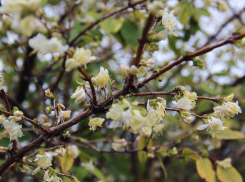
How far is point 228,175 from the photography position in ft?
4.98

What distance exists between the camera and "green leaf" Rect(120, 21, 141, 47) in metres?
1.83

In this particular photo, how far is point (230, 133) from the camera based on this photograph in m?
1.65

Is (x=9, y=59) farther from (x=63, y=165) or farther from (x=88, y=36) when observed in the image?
(x=63, y=165)

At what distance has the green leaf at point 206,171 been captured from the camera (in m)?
1.44

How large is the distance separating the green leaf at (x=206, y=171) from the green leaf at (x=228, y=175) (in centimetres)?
10

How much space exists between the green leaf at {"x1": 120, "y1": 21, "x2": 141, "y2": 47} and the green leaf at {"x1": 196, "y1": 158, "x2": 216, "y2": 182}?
110cm

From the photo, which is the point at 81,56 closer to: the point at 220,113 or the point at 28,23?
the point at 28,23

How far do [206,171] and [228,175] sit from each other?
186mm

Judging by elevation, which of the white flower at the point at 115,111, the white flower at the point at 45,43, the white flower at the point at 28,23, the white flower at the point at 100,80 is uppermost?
the white flower at the point at 28,23

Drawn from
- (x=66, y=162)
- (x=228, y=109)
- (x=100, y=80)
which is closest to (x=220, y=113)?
(x=228, y=109)

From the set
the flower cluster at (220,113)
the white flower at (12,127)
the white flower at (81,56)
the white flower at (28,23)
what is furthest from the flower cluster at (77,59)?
the flower cluster at (220,113)

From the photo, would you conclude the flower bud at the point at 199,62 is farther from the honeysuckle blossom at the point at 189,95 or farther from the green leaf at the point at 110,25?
the green leaf at the point at 110,25

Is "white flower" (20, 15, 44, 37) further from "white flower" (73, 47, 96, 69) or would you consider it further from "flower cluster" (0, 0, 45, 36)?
"white flower" (73, 47, 96, 69)

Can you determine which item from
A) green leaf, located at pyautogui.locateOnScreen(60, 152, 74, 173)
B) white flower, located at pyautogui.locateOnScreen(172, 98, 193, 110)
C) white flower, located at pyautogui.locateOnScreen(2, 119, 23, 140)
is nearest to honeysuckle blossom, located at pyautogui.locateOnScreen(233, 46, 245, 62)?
white flower, located at pyautogui.locateOnScreen(172, 98, 193, 110)
